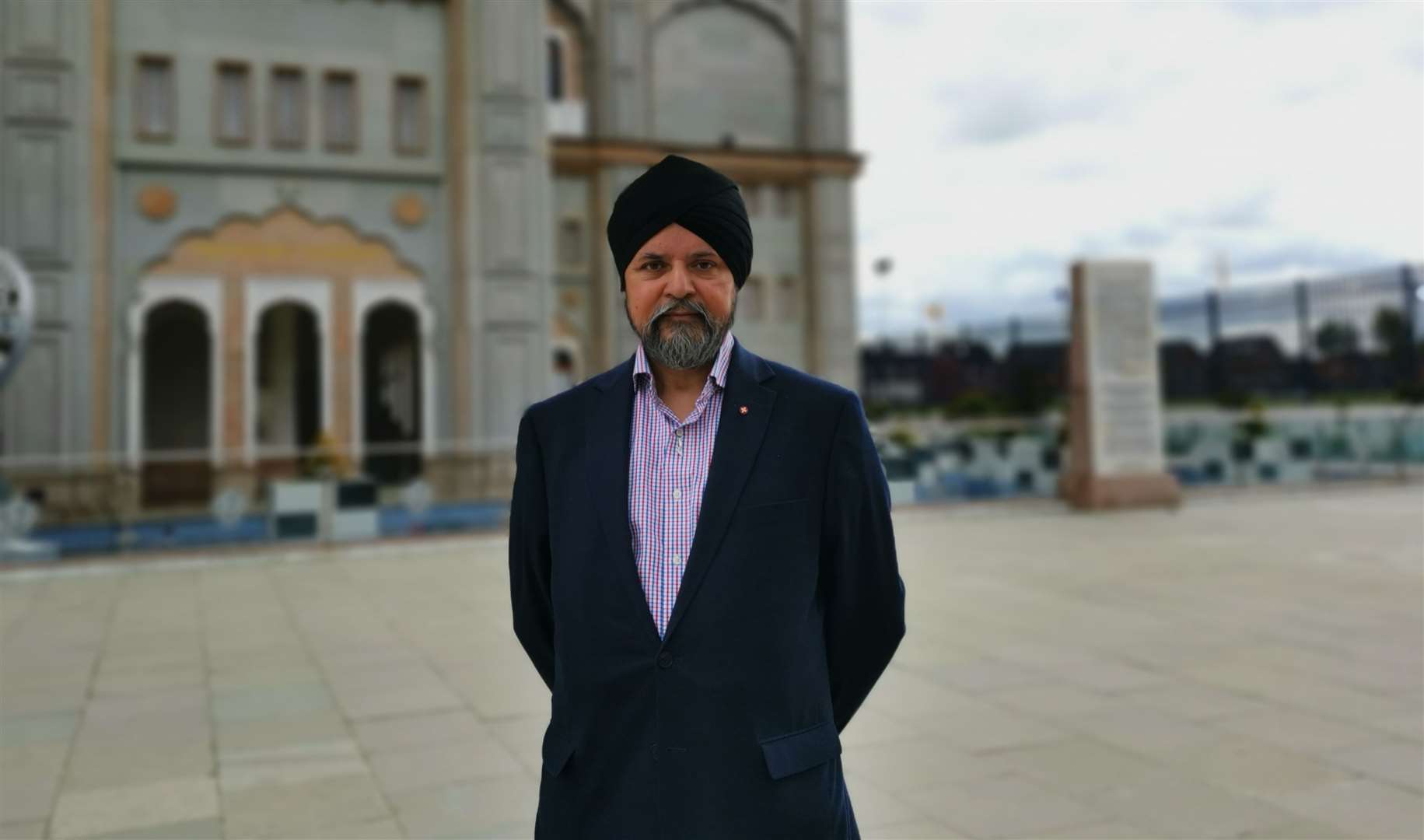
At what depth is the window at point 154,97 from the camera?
17547 millimetres

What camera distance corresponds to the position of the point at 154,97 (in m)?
17.7

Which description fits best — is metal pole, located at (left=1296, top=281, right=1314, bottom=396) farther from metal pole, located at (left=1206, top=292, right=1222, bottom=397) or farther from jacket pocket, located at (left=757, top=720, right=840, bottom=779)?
jacket pocket, located at (left=757, top=720, right=840, bottom=779)

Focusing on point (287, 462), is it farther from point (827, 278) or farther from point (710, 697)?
point (710, 697)

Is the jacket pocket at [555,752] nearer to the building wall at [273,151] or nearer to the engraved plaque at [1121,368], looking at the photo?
the engraved plaque at [1121,368]

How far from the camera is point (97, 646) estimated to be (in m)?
7.11

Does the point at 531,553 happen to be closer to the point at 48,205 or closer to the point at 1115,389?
the point at 1115,389

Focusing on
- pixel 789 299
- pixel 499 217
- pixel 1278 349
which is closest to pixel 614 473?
pixel 499 217

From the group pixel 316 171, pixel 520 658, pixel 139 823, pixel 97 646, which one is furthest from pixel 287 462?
pixel 139 823

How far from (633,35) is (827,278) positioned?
23.7 feet

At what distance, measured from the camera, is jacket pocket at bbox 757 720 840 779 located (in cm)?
194

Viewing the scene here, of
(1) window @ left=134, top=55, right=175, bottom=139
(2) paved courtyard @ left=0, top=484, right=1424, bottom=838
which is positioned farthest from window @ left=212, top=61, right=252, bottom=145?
(2) paved courtyard @ left=0, top=484, right=1424, bottom=838

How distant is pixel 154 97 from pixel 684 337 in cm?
1881

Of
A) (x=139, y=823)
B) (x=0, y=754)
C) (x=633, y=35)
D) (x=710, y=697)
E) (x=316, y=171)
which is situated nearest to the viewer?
(x=710, y=697)

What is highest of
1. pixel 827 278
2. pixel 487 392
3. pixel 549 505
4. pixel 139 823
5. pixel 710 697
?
pixel 827 278
